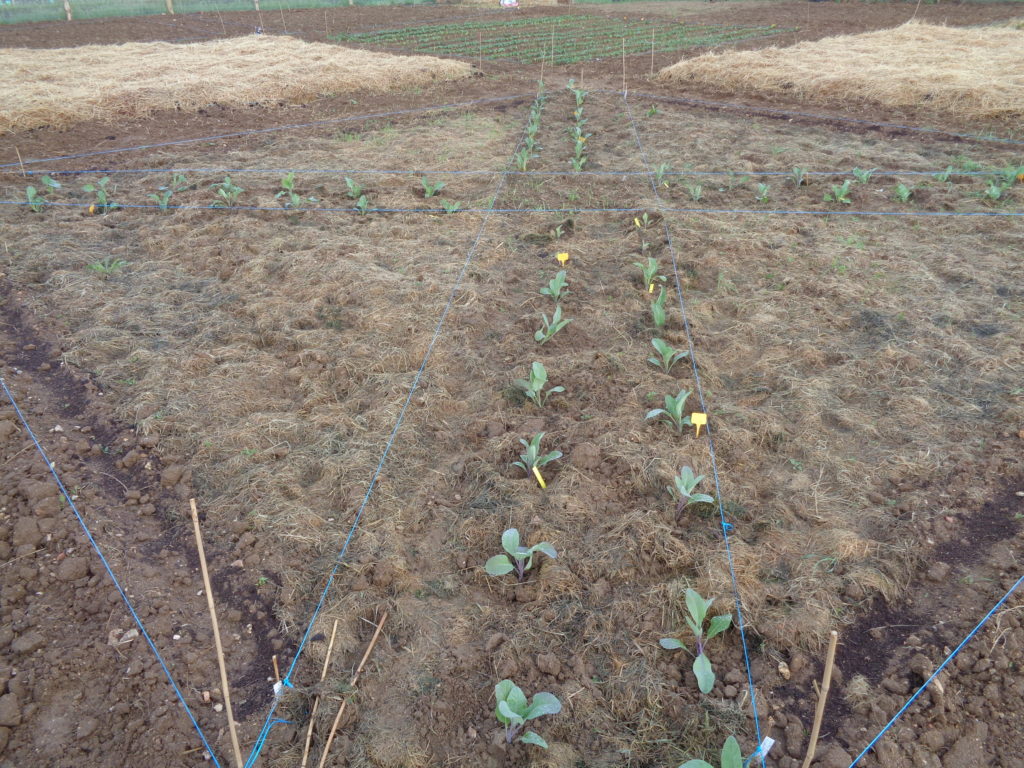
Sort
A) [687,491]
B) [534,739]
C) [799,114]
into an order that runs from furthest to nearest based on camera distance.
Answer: [799,114] → [687,491] → [534,739]

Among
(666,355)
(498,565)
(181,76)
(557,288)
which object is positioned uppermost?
(181,76)

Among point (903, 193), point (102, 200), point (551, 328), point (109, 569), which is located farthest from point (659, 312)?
point (102, 200)

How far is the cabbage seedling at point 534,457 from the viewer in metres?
3.50

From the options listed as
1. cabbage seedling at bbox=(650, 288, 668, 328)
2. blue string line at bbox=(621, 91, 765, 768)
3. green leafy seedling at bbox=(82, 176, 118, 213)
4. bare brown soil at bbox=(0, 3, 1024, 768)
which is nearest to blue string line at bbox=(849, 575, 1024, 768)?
bare brown soil at bbox=(0, 3, 1024, 768)

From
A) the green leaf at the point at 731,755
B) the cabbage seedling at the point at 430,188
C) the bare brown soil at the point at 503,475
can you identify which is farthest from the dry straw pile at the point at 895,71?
the green leaf at the point at 731,755

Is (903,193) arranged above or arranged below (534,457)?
above

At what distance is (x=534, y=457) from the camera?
3.51 meters

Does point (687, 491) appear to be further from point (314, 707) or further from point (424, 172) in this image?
point (424, 172)

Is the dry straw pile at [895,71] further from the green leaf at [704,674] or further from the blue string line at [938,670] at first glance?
the green leaf at [704,674]

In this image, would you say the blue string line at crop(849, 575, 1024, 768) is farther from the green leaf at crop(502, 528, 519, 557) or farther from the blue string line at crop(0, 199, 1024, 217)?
the blue string line at crop(0, 199, 1024, 217)

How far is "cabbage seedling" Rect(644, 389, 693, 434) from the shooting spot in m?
3.75

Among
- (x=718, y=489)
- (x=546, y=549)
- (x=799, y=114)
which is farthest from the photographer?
(x=799, y=114)

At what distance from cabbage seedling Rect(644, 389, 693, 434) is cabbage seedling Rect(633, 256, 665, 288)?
1646 mm

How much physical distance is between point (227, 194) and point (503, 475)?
5.35 m
